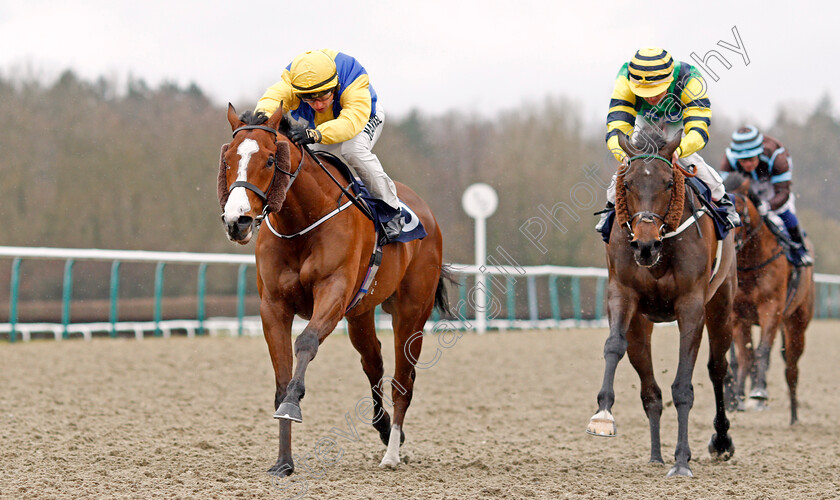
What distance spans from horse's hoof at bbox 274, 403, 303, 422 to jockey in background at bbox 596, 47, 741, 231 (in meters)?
2.16

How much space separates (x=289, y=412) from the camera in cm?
423

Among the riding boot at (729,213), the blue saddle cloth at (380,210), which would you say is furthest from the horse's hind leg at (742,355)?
the blue saddle cloth at (380,210)

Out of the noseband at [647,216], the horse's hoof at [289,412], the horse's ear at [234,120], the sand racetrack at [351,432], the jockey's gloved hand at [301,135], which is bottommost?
the sand racetrack at [351,432]

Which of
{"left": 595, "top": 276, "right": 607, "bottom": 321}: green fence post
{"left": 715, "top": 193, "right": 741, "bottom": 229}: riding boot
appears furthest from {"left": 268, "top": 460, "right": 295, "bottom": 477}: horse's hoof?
{"left": 595, "top": 276, "right": 607, "bottom": 321}: green fence post

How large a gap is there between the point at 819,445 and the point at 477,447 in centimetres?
245

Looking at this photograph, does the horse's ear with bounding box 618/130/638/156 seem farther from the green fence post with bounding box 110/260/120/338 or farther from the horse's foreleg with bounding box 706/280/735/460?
the green fence post with bounding box 110/260/120/338

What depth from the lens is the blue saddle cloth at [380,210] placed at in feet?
17.1

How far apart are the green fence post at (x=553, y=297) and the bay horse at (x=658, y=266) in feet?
41.6

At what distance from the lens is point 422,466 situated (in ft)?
17.5

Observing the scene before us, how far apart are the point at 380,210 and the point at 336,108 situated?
0.63 meters

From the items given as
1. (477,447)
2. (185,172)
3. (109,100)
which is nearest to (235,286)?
(185,172)

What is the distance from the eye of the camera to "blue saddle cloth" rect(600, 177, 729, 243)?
5363mm

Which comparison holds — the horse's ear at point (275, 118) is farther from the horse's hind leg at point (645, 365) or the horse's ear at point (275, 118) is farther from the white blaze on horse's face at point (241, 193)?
the horse's hind leg at point (645, 365)

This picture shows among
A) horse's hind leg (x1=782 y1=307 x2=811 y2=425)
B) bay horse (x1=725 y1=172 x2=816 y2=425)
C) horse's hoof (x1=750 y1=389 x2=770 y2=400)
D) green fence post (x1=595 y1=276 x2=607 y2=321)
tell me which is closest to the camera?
horse's hoof (x1=750 y1=389 x2=770 y2=400)
